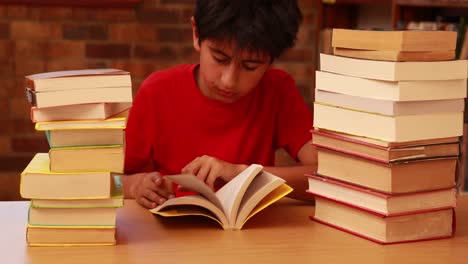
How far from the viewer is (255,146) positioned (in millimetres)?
2027

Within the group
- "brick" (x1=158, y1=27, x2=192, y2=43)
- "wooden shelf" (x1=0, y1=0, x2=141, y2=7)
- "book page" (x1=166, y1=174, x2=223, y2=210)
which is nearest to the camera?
"book page" (x1=166, y1=174, x2=223, y2=210)

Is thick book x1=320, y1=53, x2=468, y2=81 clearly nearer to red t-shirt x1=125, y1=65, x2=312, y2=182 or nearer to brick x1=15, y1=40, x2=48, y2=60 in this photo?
red t-shirt x1=125, y1=65, x2=312, y2=182

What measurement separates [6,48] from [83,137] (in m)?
2.54

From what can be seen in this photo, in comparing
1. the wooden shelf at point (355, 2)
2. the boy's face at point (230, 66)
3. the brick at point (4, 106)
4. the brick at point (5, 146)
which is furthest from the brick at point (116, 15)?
the boy's face at point (230, 66)

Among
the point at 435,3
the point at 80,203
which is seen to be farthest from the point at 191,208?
the point at 435,3

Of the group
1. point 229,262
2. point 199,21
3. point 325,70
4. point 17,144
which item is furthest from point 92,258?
point 17,144

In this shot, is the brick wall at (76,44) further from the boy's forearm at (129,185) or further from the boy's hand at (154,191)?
the boy's hand at (154,191)

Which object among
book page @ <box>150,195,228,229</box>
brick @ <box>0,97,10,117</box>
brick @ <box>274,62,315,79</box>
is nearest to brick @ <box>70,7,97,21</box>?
brick @ <box>0,97,10,117</box>

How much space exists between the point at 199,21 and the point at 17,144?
2.23 metres

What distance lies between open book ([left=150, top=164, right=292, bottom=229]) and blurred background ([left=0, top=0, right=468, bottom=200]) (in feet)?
7.41

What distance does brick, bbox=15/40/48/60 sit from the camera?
3727 millimetres

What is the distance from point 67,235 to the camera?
1.37 m

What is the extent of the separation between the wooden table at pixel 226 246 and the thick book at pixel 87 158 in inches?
5.5

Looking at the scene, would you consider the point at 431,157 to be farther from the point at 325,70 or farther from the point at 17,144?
the point at 17,144
